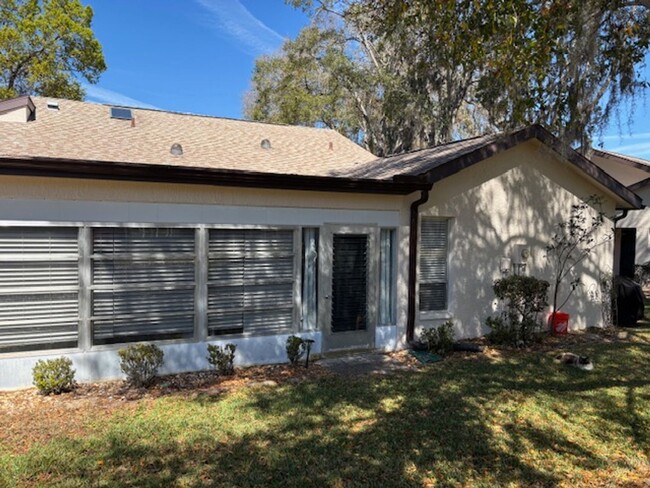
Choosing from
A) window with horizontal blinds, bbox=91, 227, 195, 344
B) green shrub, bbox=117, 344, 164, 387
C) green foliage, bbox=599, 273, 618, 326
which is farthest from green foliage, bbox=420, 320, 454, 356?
green foliage, bbox=599, 273, 618, 326

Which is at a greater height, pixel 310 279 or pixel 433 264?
pixel 433 264

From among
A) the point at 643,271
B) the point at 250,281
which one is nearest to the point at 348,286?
the point at 250,281

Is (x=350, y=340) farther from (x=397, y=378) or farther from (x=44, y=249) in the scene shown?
(x=44, y=249)

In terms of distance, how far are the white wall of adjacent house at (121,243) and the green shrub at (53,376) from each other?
26 centimetres

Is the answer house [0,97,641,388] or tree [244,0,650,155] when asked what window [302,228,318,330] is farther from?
tree [244,0,650,155]

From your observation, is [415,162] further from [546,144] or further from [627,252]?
[627,252]

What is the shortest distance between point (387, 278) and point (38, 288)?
543cm

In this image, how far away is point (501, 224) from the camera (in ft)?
31.9

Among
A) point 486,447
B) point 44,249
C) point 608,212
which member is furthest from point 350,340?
point 608,212

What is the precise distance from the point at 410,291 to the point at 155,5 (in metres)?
16.6

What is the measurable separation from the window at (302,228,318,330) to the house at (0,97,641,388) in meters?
0.02

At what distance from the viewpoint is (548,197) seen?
33.8 feet

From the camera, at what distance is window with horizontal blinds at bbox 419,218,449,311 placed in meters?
8.95

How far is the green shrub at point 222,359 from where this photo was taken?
22.5ft
